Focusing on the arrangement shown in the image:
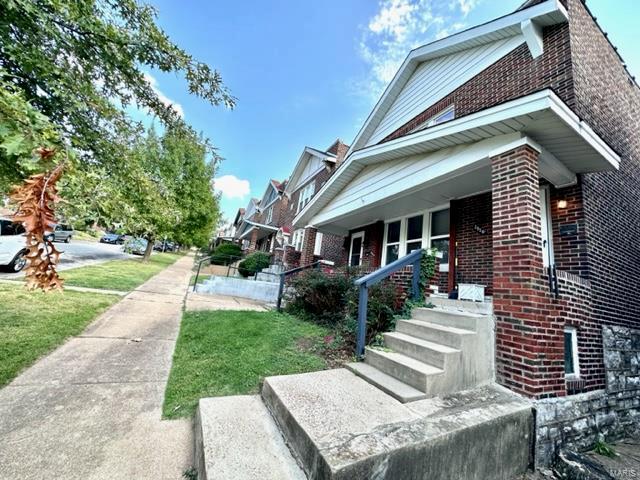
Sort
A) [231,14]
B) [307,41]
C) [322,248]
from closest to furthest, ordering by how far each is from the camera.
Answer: [231,14], [307,41], [322,248]

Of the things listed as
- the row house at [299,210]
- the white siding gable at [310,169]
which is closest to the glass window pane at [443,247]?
the row house at [299,210]

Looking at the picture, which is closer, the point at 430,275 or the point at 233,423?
the point at 233,423

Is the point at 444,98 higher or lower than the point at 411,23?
lower

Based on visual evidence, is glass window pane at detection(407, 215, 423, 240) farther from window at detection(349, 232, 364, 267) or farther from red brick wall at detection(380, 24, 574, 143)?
red brick wall at detection(380, 24, 574, 143)

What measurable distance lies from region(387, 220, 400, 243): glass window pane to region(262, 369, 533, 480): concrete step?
4469mm

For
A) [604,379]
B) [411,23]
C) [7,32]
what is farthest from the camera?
[411,23]

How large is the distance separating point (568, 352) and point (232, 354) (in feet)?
15.4

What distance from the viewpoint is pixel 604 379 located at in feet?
12.8

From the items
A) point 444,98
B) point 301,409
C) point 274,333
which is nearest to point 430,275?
point 274,333

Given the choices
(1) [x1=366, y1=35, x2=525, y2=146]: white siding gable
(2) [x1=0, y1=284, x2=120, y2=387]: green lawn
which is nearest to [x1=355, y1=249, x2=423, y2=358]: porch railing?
(2) [x1=0, y1=284, x2=120, y2=387]: green lawn

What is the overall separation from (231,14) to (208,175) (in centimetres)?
1467

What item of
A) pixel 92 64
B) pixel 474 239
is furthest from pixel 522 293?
pixel 92 64

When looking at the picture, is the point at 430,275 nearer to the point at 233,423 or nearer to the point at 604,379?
the point at 604,379

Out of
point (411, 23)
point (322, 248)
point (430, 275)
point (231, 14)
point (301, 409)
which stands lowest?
point (301, 409)
